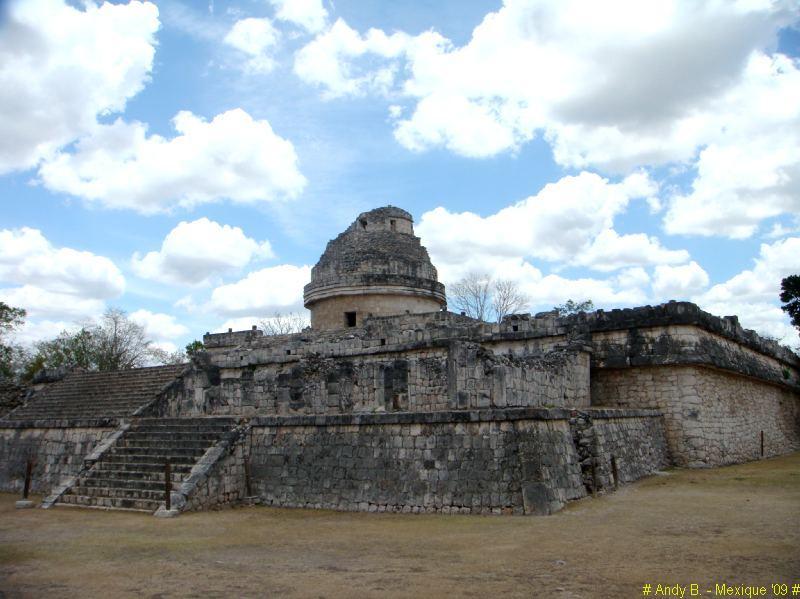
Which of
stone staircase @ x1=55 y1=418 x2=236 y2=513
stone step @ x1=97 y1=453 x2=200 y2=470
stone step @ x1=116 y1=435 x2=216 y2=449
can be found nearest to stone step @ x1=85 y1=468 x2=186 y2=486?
stone staircase @ x1=55 y1=418 x2=236 y2=513

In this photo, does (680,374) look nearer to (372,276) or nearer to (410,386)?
(410,386)

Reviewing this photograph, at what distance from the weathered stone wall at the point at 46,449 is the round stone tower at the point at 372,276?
1022 centimetres

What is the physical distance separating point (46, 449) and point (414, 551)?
12.5 meters

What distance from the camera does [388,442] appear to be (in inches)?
444

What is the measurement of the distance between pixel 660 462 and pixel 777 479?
2536 mm

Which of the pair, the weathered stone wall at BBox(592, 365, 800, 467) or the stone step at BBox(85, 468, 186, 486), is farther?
the weathered stone wall at BBox(592, 365, 800, 467)

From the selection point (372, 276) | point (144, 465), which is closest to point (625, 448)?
point (144, 465)

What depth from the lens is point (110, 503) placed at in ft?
40.3

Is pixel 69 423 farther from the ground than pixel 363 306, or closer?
closer

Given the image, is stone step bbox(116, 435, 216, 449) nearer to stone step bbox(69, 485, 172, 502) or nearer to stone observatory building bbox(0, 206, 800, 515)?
stone observatory building bbox(0, 206, 800, 515)

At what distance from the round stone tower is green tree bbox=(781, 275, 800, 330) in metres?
15.7

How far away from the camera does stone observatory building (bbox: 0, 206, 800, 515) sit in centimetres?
1062

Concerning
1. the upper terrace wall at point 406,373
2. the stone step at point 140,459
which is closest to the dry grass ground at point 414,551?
the stone step at point 140,459

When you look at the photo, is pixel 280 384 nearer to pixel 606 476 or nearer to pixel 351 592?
pixel 606 476
